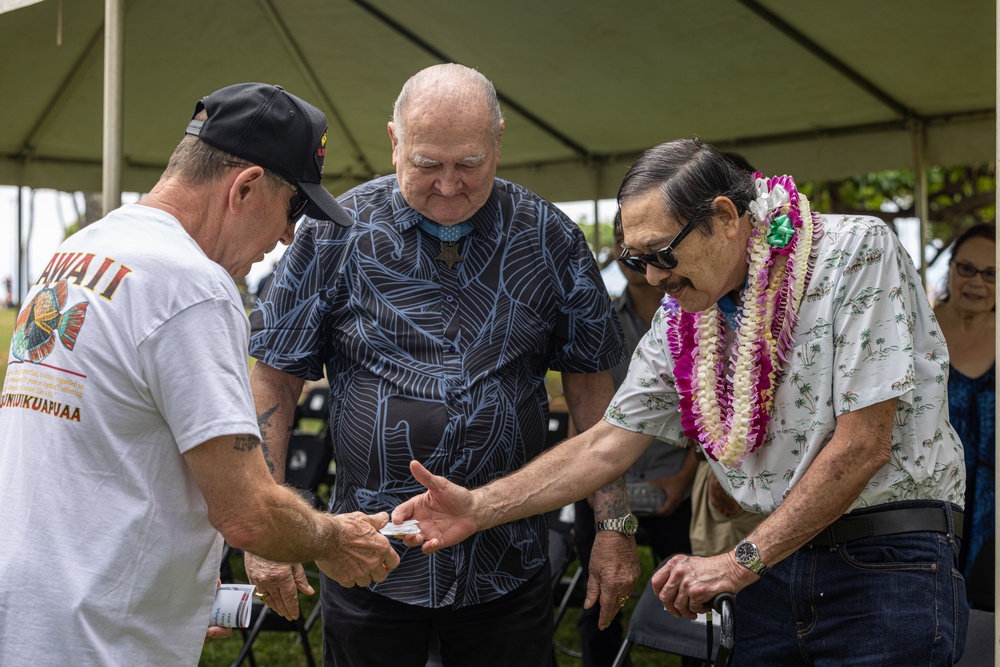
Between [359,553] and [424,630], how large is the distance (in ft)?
1.51

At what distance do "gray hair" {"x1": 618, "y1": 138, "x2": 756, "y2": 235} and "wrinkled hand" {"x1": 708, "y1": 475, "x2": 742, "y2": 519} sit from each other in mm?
1650

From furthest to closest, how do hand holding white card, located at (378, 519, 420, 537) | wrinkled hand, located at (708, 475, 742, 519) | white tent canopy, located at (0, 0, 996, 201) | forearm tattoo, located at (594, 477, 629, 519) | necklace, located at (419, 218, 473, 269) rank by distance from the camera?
1. white tent canopy, located at (0, 0, 996, 201)
2. wrinkled hand, located at (708, 475, 742, 519)
3. forearm tattoo, located at (594, 477, 629, 519)
4. necklace, located at (419, 218, 473, 269)
5. hand holding white card, located at (378, 519, 420, 537)

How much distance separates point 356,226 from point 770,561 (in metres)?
1.33

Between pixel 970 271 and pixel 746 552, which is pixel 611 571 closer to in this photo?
pixel 746 552

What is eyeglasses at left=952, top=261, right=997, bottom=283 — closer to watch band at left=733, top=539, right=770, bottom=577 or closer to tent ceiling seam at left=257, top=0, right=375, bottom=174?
watch band at left=733, top=539, right=770, bottom=577

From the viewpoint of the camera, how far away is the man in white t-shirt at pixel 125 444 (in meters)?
1.66

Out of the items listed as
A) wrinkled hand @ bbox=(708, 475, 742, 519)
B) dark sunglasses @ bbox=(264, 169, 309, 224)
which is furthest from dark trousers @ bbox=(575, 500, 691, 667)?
dark sunglasses @ bbox=(264, 169, 309, 224)

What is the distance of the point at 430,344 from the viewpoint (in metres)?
2.48

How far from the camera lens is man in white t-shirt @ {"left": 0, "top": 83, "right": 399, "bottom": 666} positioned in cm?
166

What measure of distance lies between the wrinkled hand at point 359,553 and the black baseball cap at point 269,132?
27.6 inches

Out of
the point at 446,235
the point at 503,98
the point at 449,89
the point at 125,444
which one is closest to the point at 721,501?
the point at 446,235

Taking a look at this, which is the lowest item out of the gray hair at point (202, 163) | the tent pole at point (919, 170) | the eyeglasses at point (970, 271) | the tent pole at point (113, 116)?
the gray hair at point (202, 163)

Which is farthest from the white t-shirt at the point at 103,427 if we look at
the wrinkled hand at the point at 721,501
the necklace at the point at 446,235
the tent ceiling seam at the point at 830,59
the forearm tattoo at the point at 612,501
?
the tent ceiling seam at the point at 830,59

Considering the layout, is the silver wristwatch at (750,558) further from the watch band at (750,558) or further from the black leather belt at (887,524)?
the black leather belt at (887,524)
